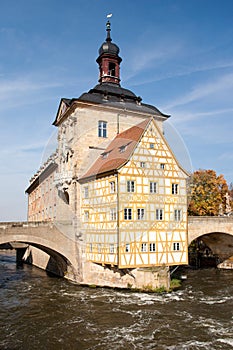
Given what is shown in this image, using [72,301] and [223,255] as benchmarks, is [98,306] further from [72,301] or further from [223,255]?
[223,255]

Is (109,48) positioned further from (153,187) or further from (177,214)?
(177,214)

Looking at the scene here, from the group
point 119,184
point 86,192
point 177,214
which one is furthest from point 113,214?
point 177,214

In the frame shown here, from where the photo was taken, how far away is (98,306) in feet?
55.5

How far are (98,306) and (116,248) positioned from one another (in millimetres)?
3668

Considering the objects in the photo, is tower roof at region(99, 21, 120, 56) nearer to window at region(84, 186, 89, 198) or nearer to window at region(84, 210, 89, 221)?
window at region(84, 186, 89, 198)

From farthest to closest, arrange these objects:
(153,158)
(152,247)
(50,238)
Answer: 1. (50,238)
2. (153,158)
3. (152,247)

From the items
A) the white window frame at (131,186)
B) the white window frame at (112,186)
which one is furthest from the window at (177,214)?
the white window frame at (112,186)

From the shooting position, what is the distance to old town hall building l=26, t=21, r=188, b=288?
19891 millimetres

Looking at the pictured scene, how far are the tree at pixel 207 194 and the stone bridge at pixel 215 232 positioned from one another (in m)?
3.76

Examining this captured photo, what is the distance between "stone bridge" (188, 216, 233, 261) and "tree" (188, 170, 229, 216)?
12.3ft

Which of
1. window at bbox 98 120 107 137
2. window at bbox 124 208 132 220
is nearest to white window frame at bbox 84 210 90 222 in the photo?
window at bbox 124 208 132 220

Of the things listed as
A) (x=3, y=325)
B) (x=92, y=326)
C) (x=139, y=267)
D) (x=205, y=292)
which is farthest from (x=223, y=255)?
(x=3, y=325)

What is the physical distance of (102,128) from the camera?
25203mm

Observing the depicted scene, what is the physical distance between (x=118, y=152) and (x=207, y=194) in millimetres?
16041
